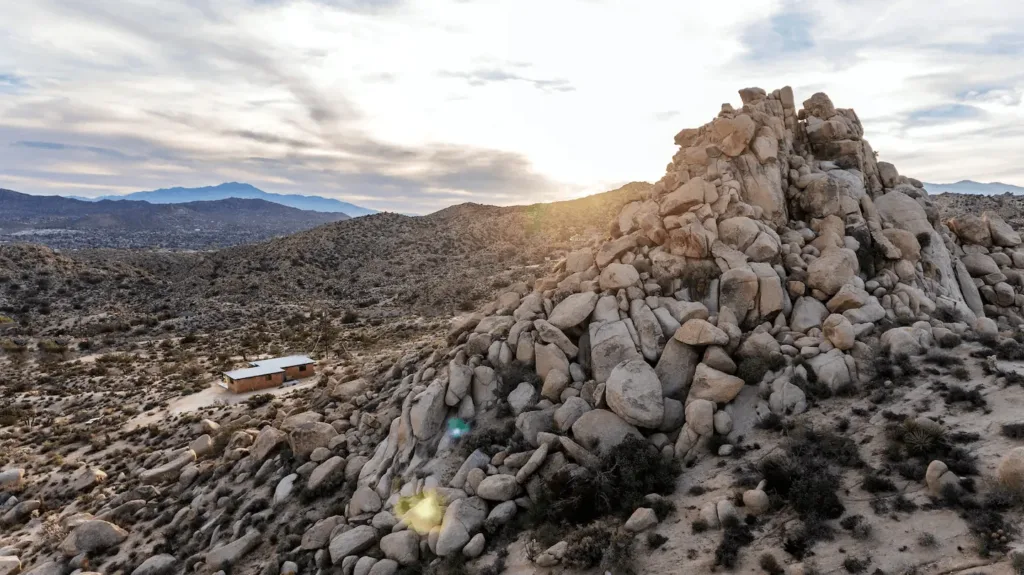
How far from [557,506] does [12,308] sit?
92.5m

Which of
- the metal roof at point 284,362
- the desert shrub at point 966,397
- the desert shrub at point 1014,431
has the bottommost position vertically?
the metal roof at point 284,362

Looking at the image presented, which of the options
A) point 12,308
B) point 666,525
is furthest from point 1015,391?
point 12,308

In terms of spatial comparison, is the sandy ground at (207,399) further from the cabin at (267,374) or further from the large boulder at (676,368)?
the large boulder at (676,368)

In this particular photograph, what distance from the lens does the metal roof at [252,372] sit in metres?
38.0

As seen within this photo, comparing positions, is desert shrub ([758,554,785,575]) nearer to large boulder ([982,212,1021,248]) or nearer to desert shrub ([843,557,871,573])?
desert shrub ([843,557,871,573])

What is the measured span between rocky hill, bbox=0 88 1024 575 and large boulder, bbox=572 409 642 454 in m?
0.10

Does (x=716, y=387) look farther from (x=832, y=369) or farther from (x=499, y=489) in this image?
(x=499, y=489)

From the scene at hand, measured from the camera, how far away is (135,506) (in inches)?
887

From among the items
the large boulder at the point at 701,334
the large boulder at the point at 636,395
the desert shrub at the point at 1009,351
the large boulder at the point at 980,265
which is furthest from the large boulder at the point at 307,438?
the large boulder at the point at 980,265

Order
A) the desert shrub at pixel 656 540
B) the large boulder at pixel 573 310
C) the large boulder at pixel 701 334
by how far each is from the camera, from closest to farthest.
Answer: the desert shrub at pixel 656 540 < the large boulder at pixel 701 334 < the large boulder at pixel 573 310

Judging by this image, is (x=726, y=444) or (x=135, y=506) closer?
(x=726, y=444)

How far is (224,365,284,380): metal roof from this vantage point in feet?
125

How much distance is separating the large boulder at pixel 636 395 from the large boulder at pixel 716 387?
1300mm

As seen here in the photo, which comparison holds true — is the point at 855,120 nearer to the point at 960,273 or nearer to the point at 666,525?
the point at 960,273
